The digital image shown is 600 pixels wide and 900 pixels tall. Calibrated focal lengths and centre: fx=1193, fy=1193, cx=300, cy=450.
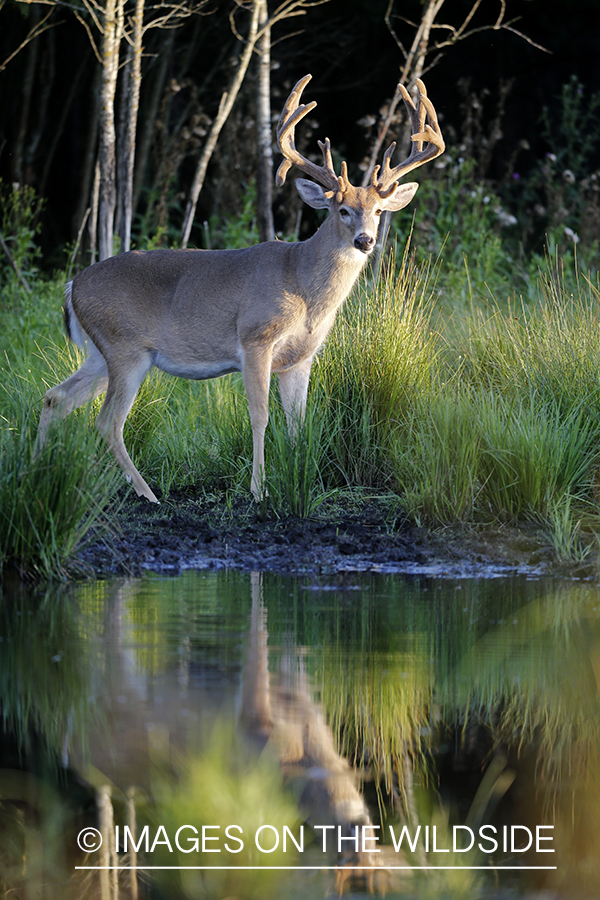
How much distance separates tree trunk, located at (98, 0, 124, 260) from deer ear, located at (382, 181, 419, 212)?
3.03 m

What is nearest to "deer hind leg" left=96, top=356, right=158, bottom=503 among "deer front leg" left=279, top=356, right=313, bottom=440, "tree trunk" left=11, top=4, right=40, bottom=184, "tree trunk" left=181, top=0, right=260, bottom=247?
"deer front leg" left=279, top=356, right=313, bottom=440

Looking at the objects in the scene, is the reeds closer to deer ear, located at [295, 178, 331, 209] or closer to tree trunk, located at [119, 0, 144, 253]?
deer ear, located at [295, 178, 331, 209]

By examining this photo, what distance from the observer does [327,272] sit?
7.43m

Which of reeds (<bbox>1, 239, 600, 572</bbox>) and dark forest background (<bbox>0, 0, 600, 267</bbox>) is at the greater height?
dark forest background (<bbox>0, 0, 600, 267</bbox>)

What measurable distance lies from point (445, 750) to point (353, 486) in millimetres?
4312

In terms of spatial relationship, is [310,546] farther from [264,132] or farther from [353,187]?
[264,132]

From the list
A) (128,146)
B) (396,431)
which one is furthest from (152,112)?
(396,431)

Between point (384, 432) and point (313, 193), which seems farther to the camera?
point (313, 193)

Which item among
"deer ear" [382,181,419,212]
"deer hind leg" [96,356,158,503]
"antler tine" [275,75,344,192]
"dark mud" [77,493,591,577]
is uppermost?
"antler tine" [275,75,344,192]

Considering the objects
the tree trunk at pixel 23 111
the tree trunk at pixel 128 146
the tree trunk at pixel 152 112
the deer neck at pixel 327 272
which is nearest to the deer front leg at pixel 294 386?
the deer neck at pixel 327 272

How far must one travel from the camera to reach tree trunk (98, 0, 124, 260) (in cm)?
986

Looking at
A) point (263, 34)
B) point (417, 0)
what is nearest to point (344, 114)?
point (417, 0)

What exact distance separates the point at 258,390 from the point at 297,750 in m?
4.27
